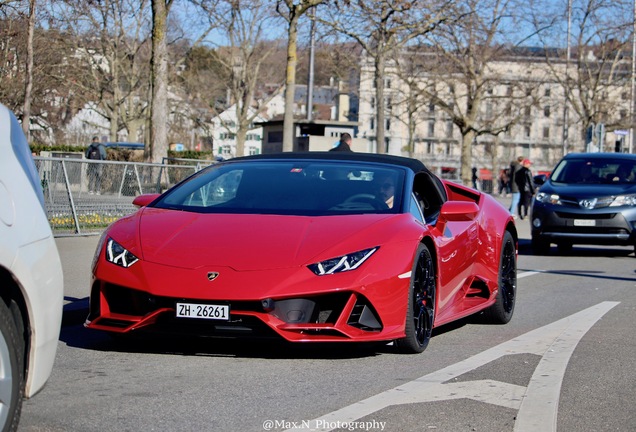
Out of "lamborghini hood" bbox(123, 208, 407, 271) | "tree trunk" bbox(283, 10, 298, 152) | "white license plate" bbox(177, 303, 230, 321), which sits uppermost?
"tree trunk" bbox(283, 10, 298, 152)

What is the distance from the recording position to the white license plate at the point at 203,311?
21.7 ft

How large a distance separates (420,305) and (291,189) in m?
1.25

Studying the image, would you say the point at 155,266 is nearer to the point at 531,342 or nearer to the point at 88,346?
the point at 88,346

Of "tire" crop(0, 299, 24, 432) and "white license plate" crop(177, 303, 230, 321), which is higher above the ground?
"tire" crop(0, 299, 24, 432)

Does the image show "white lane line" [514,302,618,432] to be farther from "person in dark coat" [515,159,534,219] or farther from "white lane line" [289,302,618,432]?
"person in dark coat" [515,159,534,219]

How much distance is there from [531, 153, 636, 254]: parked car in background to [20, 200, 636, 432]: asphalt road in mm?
9118

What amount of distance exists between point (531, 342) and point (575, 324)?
1.38 m

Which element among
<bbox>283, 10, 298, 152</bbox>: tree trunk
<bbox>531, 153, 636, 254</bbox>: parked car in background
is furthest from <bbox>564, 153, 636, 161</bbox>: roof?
<bbox>283, 10, 298, 152</bbox>: tree trunk

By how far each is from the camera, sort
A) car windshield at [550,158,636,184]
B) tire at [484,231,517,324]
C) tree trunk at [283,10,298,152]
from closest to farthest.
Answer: tire at [484,231,517,324] < car windshield at [550,158,636,184] < tree trunk at [283,10,298,152]

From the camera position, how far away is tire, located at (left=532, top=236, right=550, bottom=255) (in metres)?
19.1

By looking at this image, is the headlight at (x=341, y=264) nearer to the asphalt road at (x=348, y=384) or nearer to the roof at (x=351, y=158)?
the asphalt road at (x=348, y=384)

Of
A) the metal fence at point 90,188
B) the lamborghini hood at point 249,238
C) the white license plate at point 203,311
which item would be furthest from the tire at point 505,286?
the metal fence at point 90,188

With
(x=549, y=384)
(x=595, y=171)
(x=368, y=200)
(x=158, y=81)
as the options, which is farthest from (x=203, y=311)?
(x=158, y=81)

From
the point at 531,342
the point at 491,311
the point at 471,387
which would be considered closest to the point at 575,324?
the point at 491,311
